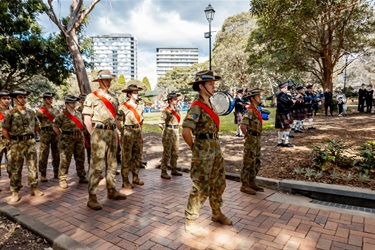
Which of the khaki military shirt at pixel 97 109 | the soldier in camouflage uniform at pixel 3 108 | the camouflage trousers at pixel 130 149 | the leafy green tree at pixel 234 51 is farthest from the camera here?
the leafy green tree at pixel 234 51

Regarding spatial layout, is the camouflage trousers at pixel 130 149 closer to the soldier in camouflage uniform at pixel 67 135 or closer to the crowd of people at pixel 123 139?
the crowd of people at pixel 123 139

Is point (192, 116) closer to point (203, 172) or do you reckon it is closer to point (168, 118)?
point (203, 172)

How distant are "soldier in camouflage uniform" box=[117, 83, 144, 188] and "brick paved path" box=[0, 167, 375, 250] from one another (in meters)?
0.56

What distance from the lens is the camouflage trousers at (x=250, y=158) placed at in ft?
16.4

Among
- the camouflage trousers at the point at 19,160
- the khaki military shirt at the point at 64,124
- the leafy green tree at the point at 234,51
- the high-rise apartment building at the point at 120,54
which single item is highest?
the high-rise apartment building at the point at 120,54

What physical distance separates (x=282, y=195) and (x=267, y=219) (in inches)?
49.5

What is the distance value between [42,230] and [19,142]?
2277mm

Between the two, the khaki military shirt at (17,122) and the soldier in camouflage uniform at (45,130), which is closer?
the khaki military shirt at (17,122)

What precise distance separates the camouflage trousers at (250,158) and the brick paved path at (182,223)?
395 mm

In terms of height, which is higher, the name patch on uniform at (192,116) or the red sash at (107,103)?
the red sash at (107,103)

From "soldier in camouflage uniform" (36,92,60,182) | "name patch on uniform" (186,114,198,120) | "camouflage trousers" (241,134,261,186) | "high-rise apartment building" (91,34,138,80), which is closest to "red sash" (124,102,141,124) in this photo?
"soldier in camouflage uniform" (36,92,60,182)

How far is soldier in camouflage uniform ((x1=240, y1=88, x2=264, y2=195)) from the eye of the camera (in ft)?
16.4

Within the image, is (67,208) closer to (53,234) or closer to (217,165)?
(53,234)

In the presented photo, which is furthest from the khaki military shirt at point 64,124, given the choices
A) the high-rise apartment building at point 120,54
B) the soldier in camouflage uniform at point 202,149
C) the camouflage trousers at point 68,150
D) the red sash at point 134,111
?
the high-rise apartment building at point 120,54
